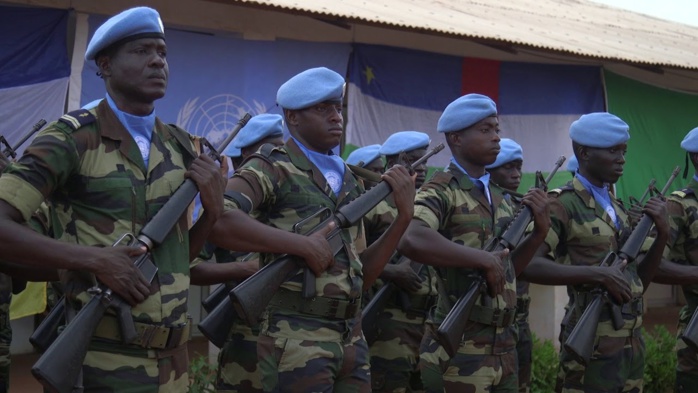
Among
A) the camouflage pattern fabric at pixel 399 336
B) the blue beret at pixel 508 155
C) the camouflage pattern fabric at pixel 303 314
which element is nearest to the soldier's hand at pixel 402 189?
the camouflage pattern fabric at pixel 303 314

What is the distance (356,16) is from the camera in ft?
29.5

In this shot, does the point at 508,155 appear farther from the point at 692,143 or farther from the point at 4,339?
the point at 4,339

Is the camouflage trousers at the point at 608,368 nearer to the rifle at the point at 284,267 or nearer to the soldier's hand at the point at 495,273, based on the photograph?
the soldier's hand at the point at 495,273

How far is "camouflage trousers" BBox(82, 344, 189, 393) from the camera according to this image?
348 centimetres

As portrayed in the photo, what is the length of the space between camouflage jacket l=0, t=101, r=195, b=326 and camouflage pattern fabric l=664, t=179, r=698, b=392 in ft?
14.0

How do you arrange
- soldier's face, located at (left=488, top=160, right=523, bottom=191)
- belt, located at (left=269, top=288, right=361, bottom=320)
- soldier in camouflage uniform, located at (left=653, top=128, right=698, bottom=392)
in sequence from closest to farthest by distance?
belt, located at (left=269, top=288, right=361, bottom=320) < soldier in camouflage uniform, located at (left=653, top=128, right=698, bottom=392) < soldier's face, located at (left=488, top=160, right=523, bottom=191)

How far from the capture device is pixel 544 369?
30.4 feet

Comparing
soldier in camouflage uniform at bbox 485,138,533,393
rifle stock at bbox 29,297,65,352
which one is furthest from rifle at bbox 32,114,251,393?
soldier in camouflage uniform at bbox 485,138,533,393

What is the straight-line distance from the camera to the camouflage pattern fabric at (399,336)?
6.63 metres

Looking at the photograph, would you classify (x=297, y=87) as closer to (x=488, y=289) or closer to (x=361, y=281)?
(x=361, y=281)

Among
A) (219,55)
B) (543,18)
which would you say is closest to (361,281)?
(219,55)

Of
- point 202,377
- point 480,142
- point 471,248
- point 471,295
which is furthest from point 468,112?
point 202,377

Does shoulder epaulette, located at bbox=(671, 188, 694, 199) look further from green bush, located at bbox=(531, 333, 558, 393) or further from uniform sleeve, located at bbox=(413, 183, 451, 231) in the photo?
green bush, located at bbox=(531, 333, 558, 393)

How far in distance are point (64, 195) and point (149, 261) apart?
43cm
